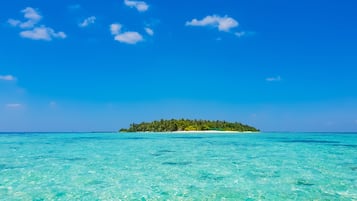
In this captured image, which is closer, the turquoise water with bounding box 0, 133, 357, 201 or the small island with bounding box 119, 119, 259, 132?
the turquoise water with bounding box 0, 133, 357, 201

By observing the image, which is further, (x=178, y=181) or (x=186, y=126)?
(x=186, y=126)

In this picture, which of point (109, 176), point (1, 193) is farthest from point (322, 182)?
point (1, 193)

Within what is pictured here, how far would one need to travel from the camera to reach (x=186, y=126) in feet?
333

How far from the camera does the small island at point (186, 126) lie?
101938 mm

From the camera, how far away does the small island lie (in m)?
102

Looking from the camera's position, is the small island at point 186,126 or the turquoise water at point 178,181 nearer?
the turquoise water at point 178,181

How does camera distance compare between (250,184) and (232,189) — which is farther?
(250,184)

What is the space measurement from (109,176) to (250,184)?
5.00 metres

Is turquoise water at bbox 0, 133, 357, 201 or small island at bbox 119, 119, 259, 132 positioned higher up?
small island at bbox 119, 119, 259, 132

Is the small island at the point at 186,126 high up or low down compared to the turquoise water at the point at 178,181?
up

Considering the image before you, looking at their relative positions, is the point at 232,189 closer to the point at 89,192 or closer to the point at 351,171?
the point at 89,192

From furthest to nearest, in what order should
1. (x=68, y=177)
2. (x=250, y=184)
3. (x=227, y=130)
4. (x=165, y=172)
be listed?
1. (x=227, y=130)
2. (x=165, y=172)
3. (x=68, y=177)
4. (x=250, y=184)

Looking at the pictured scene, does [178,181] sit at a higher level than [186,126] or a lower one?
lower

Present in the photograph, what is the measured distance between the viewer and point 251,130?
11288 centimetres
